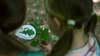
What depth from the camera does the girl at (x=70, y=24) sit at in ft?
6.31

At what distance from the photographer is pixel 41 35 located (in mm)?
2766

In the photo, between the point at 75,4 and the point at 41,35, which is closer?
the point at 75,4

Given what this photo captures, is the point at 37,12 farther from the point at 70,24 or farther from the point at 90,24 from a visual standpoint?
the point at 70,24

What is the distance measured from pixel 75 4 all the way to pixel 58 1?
10cm

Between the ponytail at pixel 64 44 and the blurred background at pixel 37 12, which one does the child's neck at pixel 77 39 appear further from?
the blurred background at pixel 37 12

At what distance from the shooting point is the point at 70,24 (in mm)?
1923

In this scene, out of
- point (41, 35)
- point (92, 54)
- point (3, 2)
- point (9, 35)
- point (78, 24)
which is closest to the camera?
point (3, 2)

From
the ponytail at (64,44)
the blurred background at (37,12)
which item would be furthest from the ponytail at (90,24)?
the blurred background at (37,12)

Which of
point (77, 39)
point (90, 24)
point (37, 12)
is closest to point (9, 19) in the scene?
point (77, 39)

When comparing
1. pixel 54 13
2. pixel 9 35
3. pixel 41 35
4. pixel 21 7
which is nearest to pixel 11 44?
pixel 9 35

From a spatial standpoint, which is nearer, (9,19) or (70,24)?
(9,19)

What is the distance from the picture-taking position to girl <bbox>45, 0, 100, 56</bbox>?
1922mm

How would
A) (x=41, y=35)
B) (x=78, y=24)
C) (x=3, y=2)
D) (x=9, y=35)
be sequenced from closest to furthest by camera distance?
(x=3, y=2) < (x=9, y=35) < (x=78, y=24) < (x=41, y=35)

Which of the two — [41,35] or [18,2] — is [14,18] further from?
[41,35]
